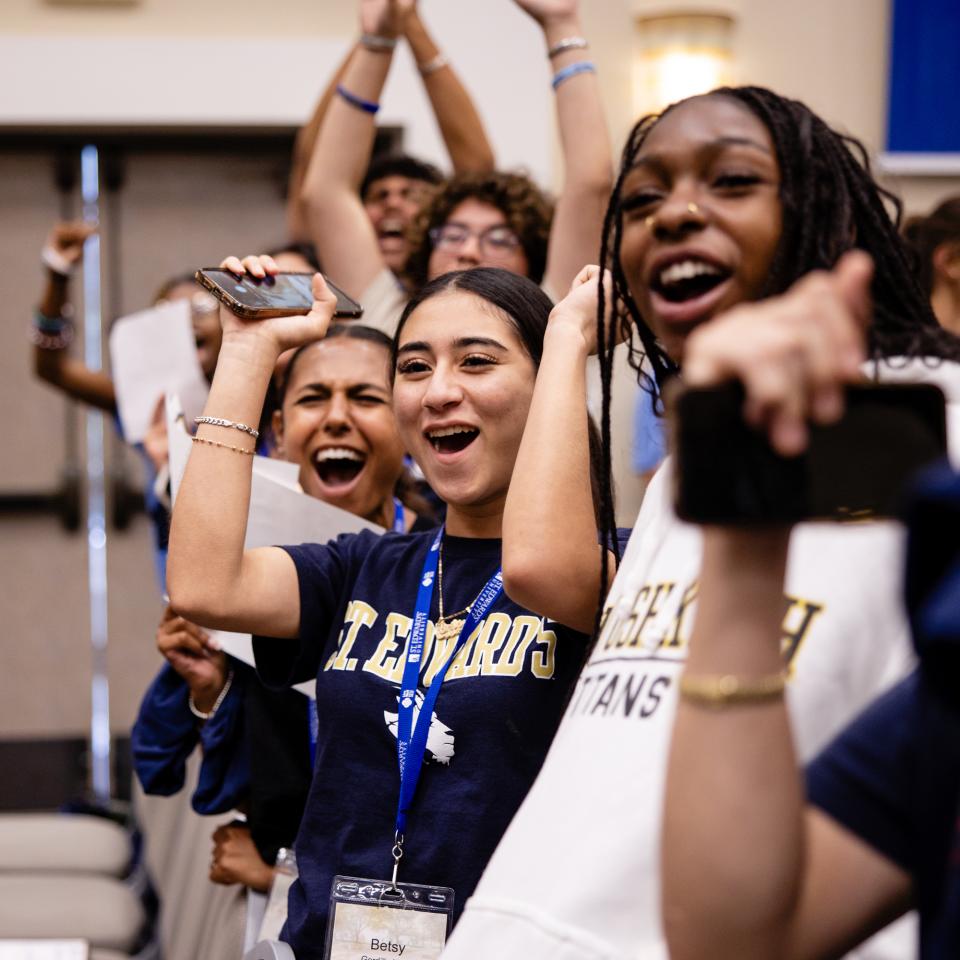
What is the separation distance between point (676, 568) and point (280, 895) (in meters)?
0.98

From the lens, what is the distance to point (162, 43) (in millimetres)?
4859

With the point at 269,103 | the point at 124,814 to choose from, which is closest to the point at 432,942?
the point at 124,814

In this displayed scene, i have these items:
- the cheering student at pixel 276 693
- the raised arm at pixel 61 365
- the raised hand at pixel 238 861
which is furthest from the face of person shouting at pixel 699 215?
the raised arm at pixel 61 365

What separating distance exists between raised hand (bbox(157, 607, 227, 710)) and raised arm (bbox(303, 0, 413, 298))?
2.65 ft

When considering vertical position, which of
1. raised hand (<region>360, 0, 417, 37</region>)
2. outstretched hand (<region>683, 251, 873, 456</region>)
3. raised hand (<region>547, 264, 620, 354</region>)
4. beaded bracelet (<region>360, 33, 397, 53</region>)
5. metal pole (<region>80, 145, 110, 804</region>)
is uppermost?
raised hand (<region>360, 0, 417, 37</region>)

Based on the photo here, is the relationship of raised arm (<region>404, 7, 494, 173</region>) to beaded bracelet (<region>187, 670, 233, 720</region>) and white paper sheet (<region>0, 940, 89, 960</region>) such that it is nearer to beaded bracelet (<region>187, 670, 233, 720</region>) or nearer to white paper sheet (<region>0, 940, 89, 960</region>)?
beaded bracelet (<region>187, 670, 233, 720</region>)

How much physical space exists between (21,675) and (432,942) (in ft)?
12.7

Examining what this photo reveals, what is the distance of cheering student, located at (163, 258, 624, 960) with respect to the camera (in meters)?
1.63

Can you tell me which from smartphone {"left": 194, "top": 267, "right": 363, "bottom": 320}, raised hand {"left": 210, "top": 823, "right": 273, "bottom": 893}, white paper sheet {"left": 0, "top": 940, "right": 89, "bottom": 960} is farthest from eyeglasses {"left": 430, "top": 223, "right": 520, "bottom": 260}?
white paper sheet {"left": 0, "top": 940, "right": 89, "bottom": 960}

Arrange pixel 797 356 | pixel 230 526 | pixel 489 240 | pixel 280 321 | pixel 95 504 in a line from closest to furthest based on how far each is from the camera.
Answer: pixel 797 356, pixel 230 526, pixel 280 321, pixel 489 240, pixel 95 504

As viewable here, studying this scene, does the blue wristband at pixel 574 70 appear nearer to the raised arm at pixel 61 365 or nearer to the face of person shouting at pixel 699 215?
the face of person shouting at pixel 699 215

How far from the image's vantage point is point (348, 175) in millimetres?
2898

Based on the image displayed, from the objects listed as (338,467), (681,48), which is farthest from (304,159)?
(681,48)

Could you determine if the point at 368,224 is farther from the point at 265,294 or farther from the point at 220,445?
the point at 220,445
